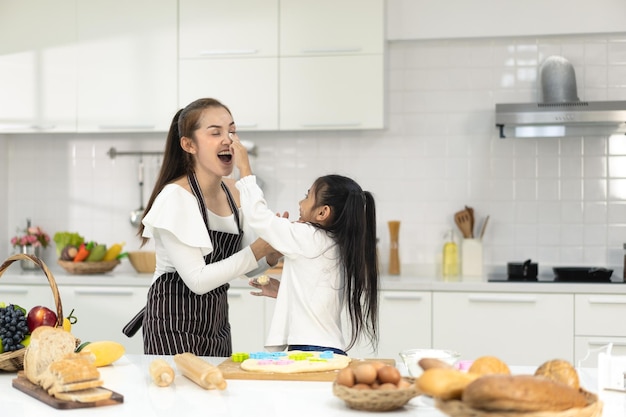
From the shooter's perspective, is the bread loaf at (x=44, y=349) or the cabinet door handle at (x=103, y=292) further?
the cabinet door handle at (x=103, y=292)

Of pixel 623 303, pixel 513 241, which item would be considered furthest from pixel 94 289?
pixel 623 303

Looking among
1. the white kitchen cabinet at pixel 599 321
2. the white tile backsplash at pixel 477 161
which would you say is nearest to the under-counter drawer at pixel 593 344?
the white kitchen cabinet at pixel 599 321

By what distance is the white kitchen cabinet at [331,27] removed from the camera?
14.4ft

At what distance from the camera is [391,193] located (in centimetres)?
476

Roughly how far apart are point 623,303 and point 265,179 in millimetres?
2027

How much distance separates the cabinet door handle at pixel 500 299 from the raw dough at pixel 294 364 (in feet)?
6.83

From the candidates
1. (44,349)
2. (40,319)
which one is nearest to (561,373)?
(44,349)

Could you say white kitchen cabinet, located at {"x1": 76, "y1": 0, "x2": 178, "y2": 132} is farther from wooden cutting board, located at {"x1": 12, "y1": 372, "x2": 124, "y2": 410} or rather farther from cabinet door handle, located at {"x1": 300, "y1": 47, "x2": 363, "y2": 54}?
wooden cutting board, located at {"x1": 12, "y1": 372, "x2": 124, "y2": 410}

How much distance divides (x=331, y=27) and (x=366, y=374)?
9.85 feet

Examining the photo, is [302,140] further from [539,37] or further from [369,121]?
[539,37]

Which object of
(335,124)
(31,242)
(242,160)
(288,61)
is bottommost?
(31,242)

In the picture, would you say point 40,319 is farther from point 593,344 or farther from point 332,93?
point 593,344

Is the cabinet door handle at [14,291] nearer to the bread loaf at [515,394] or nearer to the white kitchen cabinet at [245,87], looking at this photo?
the white kitchen cabinet at [245,87]

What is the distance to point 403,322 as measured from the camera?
414cm
